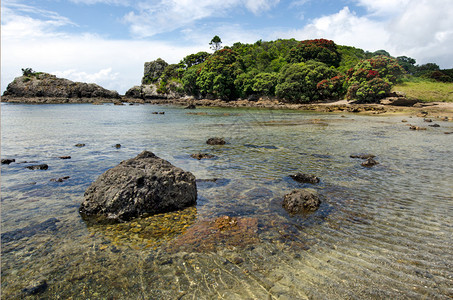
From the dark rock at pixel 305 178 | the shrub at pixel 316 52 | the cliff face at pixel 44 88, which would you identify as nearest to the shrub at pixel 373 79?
the shrub at pixel 316 52

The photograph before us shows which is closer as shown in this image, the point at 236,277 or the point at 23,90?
the point at 236,277

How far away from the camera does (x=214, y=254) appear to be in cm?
586

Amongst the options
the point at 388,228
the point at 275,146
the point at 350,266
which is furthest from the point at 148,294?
the point at 275,146

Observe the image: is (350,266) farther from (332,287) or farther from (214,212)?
(214,212)

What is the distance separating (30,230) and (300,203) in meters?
7.84

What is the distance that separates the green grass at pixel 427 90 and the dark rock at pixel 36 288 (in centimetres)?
7515

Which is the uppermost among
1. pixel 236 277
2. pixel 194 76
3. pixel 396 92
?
pixel 194 76

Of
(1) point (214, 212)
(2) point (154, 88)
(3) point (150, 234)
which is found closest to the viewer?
(3) point (150, 234)

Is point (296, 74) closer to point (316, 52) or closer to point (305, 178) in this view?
point (316, 52)

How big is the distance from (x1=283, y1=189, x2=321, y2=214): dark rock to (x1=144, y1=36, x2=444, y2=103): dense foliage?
64893mm

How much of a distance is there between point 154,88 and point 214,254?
13943cm

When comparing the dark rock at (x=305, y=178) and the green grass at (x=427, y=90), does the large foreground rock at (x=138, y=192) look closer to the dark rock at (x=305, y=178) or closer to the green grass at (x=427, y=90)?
the dark rock at (x=305, y=178)

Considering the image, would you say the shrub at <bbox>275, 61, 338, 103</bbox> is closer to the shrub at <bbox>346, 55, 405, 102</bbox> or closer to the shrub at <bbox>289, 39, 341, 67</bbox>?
the shrub at <bbox>346, 55, 405, 102</bbox>

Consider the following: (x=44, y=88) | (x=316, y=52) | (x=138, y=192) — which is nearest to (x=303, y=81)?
(x=316, y=52)
